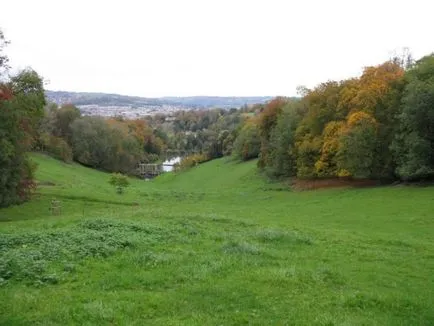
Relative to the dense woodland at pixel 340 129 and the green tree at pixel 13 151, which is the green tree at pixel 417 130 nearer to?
the dense woodland at pixel 340 129

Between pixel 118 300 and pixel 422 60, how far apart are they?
4335 cm

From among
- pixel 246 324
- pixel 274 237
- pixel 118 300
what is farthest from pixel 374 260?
pixel 118 300

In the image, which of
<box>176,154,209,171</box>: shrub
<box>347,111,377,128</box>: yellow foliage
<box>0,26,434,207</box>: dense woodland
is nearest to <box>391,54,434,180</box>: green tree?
<box>0,26,434,207</box>: dense woodland

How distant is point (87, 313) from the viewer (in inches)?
387

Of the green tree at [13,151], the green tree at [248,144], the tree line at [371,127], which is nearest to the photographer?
the green tree at [13,151]

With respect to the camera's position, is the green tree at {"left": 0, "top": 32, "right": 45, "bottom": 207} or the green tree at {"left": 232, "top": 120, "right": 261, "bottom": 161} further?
the green tree at {"left": 232, "top": 120, "right": 261, "bottom": 161}

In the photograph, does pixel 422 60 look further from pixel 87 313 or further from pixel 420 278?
pixel 87 313

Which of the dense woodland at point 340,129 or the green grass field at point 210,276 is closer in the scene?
the green grass field at point 210,276

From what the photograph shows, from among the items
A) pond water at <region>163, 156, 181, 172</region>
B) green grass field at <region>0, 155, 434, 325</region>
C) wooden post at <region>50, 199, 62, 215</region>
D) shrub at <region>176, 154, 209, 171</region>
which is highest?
green grass field at <region>0, 155, 434, 325</region>

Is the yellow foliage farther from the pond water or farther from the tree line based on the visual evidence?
the pond water

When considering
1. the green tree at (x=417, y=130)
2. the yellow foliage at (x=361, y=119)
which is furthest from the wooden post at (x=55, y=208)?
the green tree at (x=417, y=130)

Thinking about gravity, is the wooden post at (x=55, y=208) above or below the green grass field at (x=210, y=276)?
below

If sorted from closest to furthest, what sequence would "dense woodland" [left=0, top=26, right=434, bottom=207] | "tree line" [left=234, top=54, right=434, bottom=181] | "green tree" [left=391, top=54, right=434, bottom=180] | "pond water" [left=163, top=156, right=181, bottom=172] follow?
"dense woodland" [left=0, top=26, right=434, bottom=207] → "green tree" [left=391, top=54, right=434, bottom=180] → "tree line" [left=234, top=54, right=434, bottom=181] → "pond water" [left=163, top=156, right=181, bottom=172]

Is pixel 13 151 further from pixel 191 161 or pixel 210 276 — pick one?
pixel 191 161
